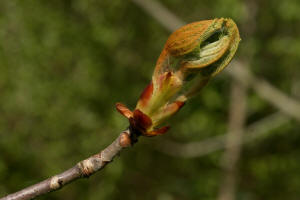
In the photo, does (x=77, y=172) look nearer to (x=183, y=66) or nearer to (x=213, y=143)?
(x=183, y=66)

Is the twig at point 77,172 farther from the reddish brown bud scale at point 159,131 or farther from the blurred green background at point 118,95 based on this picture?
the blurred green background at point 118,95

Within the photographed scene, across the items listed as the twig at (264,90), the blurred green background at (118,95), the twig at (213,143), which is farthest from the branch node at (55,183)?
the twig at (213,143)

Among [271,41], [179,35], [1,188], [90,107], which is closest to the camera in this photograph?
[179,35]

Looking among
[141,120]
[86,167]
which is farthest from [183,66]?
[86,167]

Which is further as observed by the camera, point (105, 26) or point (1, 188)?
point (105, 26)

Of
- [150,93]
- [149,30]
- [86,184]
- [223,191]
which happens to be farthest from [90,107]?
[150,93]

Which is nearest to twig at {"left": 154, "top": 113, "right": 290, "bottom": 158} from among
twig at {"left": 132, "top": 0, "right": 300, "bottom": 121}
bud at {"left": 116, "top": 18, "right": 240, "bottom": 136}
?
twig at {"left": 132, "top": 0, "right": 300, "bottom": 121}

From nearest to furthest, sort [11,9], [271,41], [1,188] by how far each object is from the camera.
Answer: [1,188] < [11,9] < [271,41]

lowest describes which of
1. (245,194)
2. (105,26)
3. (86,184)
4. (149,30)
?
(86,184)

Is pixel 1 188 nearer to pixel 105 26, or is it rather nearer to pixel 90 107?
pixel 90 107
